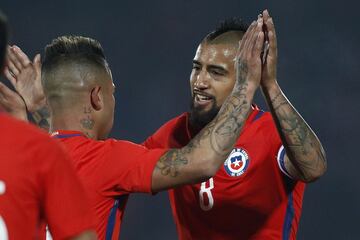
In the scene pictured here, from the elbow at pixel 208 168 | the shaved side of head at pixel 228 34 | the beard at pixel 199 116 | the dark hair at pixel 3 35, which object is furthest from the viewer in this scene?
the shaved side of head at pixel 228 34

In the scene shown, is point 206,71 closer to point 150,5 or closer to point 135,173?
point 135,173

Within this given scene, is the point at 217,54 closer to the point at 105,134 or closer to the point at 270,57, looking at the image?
the point at 270,57

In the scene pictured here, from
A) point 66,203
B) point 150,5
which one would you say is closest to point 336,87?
point 150,5

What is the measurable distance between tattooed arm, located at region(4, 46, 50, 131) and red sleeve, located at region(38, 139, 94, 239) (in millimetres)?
1210

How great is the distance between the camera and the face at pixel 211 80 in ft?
9.59

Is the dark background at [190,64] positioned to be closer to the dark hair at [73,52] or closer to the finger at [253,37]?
the finger at [253,37]

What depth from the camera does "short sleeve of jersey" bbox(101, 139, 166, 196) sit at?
6.42ft

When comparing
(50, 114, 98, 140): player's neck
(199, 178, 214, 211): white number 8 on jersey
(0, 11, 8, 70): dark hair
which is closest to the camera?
(0, 11, 8, 70): dark hair

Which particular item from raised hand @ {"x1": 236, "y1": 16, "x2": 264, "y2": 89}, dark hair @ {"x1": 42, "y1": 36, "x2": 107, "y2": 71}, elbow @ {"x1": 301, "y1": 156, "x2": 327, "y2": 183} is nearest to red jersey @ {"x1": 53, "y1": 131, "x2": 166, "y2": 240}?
dark hair @ {"x1": 42, "y1": 36, "x2": 107, "y2": 71}

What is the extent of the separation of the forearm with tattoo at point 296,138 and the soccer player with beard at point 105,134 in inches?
8.0

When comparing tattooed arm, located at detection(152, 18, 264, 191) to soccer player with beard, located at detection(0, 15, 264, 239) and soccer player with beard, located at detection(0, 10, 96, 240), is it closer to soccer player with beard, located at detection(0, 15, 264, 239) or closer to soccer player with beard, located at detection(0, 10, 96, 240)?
soccer player with beard, located at detection(0, 15, 264, 239)

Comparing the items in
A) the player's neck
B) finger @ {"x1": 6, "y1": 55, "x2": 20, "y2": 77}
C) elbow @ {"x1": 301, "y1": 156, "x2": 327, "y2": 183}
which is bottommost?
elbow @ {"x1": 301, "y1": 156, "x2": 327, "y2": 183}

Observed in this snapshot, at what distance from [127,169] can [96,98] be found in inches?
10.7

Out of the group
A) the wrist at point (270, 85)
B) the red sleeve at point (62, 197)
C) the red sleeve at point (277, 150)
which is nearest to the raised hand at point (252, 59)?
the wrist at point (270, 85)
